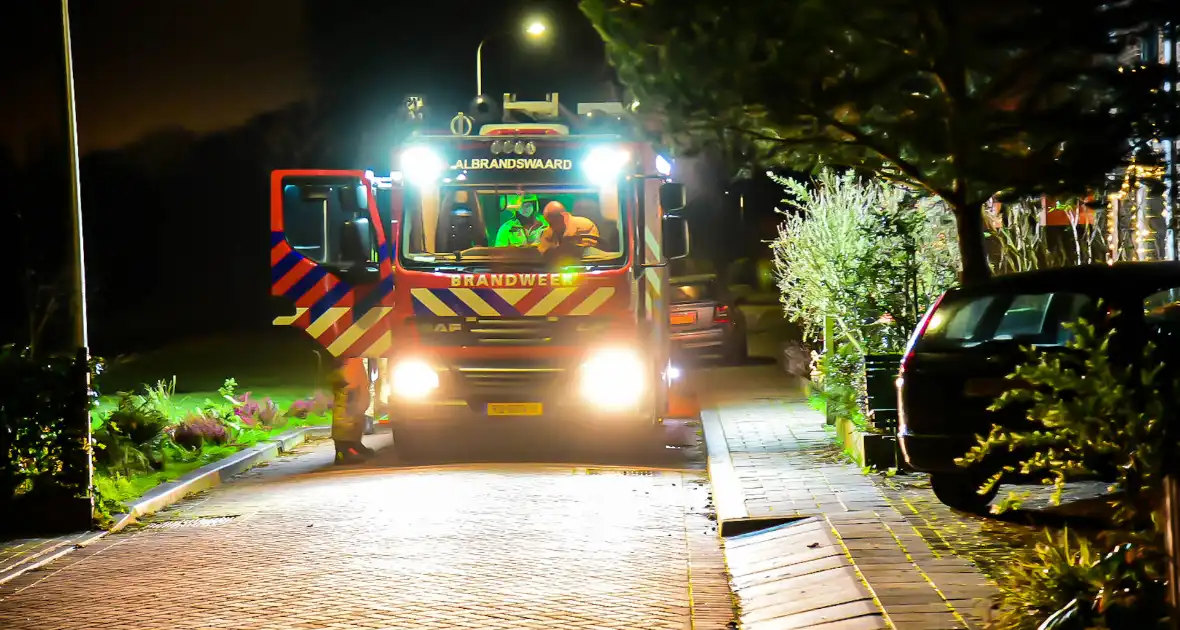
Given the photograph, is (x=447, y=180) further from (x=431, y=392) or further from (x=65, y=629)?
(x=65, y=629)

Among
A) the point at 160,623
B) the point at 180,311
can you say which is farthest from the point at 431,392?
the point at 180,311

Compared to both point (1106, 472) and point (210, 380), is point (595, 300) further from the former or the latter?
point (210, 380)

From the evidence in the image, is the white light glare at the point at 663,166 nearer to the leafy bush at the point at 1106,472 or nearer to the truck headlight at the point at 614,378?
the truck headlight at the point at 614,378

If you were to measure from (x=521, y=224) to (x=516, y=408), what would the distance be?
1731 millimetres

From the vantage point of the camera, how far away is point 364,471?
1300 cm

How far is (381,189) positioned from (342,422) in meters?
2.24

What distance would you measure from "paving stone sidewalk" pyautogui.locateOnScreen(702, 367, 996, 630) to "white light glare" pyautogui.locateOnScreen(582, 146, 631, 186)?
2.77 meters

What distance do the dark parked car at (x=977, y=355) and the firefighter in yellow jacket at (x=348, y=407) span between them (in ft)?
20.4

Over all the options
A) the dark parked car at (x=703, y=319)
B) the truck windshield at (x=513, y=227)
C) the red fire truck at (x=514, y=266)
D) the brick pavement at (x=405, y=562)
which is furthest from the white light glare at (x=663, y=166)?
the dark parked car at (x=703, y=319)

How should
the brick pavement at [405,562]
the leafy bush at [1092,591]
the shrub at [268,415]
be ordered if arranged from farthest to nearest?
1. the shrub at [268,415]
2. the brick pavement at [405,562]
3. the leafy bush at [1092,591]

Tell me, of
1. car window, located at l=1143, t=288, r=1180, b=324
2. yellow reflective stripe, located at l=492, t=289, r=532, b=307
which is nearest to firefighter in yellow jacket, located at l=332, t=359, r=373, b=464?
yellow reflective stripe, located at l=492, t=289, r=532, b=307

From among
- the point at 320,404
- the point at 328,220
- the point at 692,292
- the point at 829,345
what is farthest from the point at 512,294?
the point at 692,292

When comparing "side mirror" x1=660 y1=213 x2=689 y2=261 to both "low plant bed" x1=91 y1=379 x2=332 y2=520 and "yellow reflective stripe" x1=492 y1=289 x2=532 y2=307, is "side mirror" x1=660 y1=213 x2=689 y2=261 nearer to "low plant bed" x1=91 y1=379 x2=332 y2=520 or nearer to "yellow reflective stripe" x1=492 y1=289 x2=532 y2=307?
"yellow reflective stripe" x1=492 y1=289 x2=532 y2=307

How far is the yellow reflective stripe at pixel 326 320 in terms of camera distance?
14.4 m
